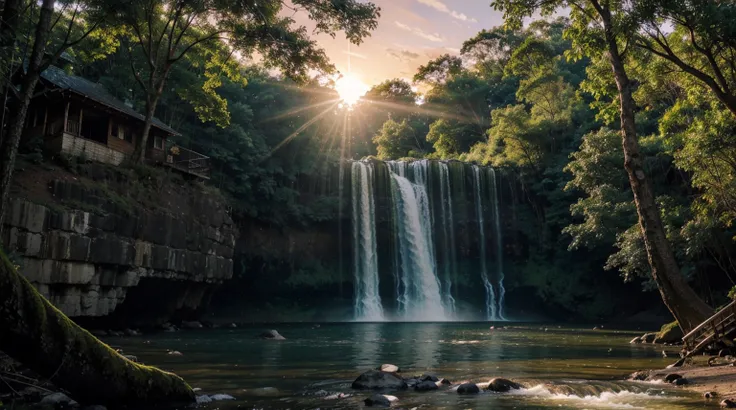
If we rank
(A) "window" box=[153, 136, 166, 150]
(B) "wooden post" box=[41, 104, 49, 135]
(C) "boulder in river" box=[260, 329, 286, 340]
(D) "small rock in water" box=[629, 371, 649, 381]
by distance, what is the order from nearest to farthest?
(D) "small rock in water" box=[629, 371, 649, 381] → (C) "boulder in river" box=[260, 329, 286, 340] → (B) "wooden post" box=[41, 104, 49, 135] → (A) "window" box=[153, 136, 166, 150]

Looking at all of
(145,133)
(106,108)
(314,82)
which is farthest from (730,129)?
(314,82)

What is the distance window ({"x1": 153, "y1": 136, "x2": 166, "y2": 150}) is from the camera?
2852 cm

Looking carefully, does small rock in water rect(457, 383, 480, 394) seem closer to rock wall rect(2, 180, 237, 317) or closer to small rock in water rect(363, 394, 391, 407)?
small rock in water rect(363, 394, 391, 407)

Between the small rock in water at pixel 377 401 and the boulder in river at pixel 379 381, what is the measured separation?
126cm

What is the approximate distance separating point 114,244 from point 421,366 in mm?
12590

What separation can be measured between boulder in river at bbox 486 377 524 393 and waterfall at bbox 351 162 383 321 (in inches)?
1066

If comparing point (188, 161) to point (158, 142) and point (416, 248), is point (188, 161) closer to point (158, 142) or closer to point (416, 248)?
point (158, 142)

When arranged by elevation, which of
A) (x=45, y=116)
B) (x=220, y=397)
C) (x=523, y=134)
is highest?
(x=523, y=134)

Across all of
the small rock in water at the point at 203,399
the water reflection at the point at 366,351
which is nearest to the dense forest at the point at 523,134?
the small rock in water at the point at 203,399

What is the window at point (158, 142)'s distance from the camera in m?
28.5

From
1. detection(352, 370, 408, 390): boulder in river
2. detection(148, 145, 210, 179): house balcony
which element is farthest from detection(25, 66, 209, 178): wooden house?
detection(352, 370, 408, 390): boulder in river

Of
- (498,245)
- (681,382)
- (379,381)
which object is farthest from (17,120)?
(498,245)

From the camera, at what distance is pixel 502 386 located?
936 cm

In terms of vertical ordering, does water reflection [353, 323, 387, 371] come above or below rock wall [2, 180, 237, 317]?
below
